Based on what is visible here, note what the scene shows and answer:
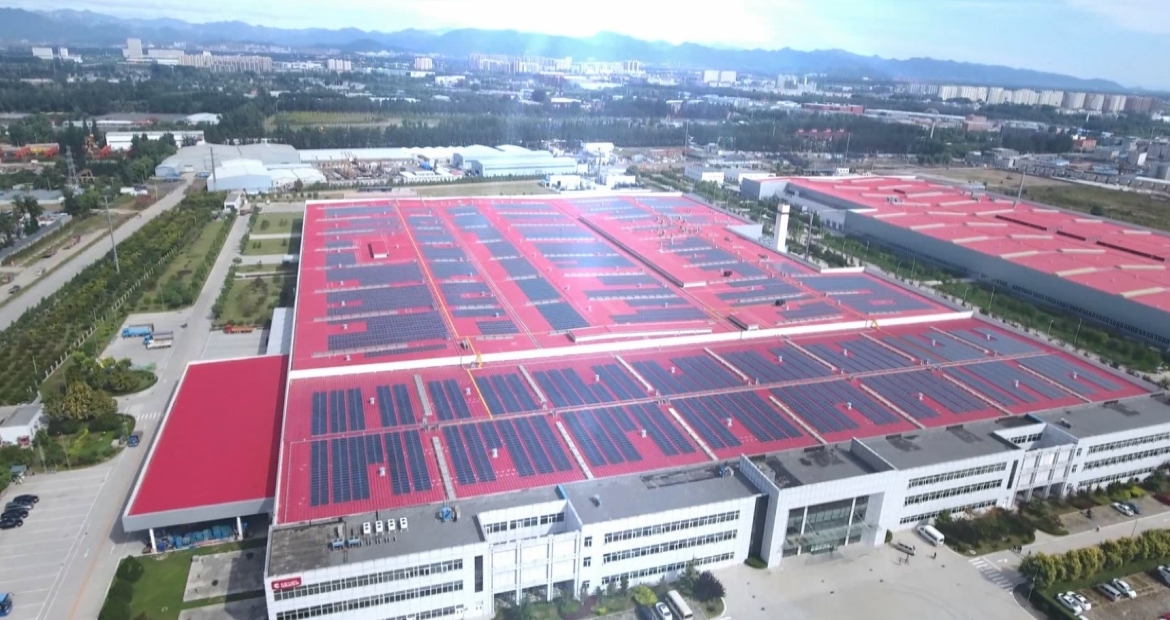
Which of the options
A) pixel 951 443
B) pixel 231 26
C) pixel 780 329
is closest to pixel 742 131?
pixel 780 329

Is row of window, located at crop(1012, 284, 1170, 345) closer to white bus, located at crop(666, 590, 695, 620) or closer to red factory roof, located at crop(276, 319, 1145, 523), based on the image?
red factory roof, located at crop(276, 319, 1145, 523)

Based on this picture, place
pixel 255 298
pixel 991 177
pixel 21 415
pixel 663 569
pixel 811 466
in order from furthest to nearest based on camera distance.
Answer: pixel 991 177
pixel 255 298
pixel 21 415
pixel 811 466
pixel 663 569

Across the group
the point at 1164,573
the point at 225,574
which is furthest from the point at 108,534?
the point at 1164,573

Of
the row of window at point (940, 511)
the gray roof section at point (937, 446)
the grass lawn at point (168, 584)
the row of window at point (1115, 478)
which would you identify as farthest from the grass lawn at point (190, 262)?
the row of window at point (1115, 478)

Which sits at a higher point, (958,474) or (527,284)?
(527,284)

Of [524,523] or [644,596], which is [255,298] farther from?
[644,596]

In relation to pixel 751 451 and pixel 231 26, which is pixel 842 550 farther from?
pixel 231 26

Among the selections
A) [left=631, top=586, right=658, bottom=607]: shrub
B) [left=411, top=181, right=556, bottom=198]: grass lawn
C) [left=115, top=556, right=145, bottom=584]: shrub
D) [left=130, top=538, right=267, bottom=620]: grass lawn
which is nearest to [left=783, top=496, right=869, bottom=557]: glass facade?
[left=631, top=586, right=658, bottom=607]: shrub
